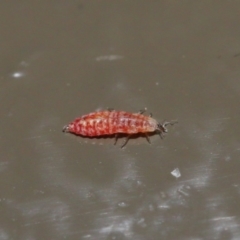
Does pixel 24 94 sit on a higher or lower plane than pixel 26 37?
lower

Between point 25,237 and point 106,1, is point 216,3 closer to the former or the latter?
point 106,1

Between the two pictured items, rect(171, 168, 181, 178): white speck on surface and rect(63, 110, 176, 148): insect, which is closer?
rect(171, 168, 181, 178): white speck on surface

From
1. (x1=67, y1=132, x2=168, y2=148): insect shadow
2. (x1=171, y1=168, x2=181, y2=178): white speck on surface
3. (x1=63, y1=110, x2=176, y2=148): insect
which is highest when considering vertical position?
(x1=63, y1=110, x2=176, y2=148): insect

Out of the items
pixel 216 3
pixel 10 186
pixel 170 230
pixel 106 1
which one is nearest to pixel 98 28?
pixel 106 1

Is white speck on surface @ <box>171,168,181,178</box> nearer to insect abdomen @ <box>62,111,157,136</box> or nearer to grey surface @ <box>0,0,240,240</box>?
grey surface @ <box>0,0,240,240</box>

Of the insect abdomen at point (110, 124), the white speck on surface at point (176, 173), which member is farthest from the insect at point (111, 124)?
the white speck on surface at point (176, 173)

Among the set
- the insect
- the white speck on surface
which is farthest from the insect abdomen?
the white speck on surface

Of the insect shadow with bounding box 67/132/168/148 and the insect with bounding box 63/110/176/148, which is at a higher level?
the insect with bounding box 63/110/176/148
